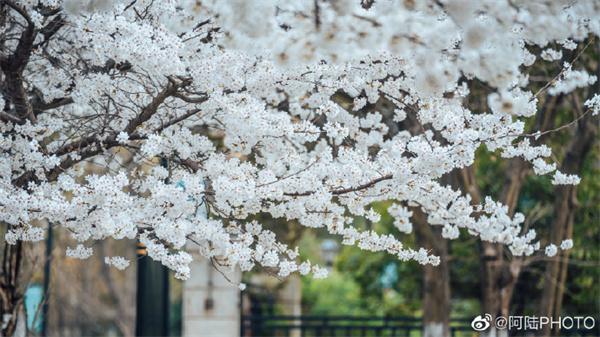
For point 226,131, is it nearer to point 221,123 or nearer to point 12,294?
point 221,123

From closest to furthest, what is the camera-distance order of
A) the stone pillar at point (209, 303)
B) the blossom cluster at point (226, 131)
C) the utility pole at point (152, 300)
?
the blossom cluster at point (226, 131), the utility pole at point (152, 300), the stone pillar at point (209, 303)

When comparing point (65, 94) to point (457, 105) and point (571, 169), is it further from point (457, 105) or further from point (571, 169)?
point (571, 169)

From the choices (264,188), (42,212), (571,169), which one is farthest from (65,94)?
(571,169)

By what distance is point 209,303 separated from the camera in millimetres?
8688

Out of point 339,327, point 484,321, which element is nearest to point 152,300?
point 339,327

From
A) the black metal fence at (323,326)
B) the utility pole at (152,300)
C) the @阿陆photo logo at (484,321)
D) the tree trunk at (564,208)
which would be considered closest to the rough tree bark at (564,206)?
the tree trunk at (564,208)

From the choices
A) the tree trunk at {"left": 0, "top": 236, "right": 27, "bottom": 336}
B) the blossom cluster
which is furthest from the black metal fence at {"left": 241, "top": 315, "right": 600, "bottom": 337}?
the tree trunk at {"left": 0, "top": 236, "right": 27, "bottom": 336}

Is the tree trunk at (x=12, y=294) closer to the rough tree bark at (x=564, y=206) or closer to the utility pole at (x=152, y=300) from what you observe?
the utility pole at (x=152, y=300)

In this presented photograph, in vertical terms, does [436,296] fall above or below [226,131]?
below

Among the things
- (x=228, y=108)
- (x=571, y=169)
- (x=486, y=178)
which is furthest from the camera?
(x=486, y=178)

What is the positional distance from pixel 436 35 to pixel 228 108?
1597 millimetres

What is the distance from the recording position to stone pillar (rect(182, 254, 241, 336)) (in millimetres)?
8648

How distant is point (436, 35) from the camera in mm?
2648

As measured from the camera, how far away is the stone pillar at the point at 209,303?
28.4 feet
